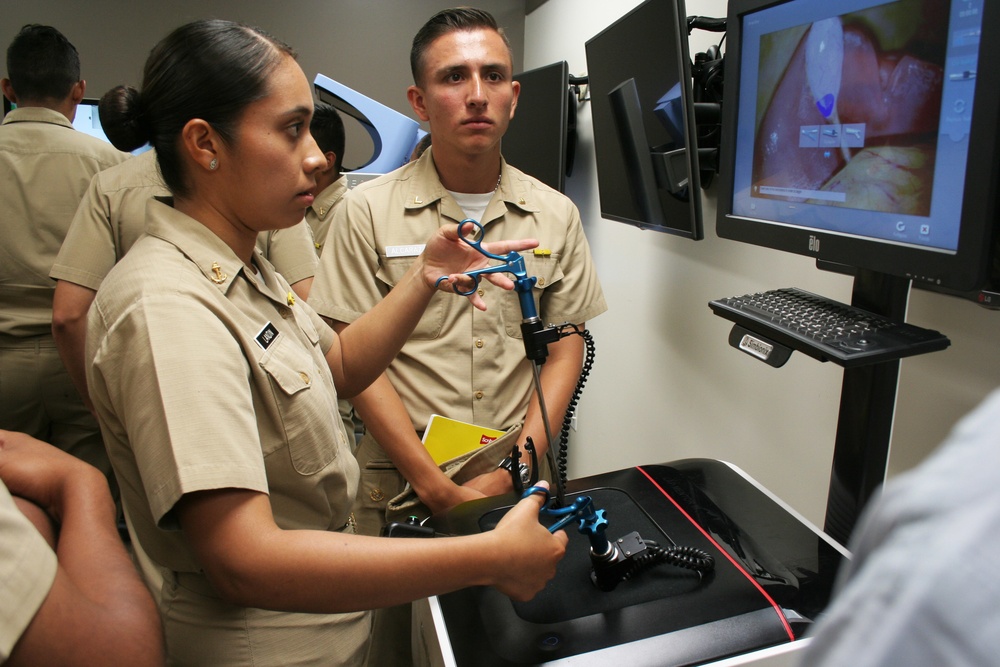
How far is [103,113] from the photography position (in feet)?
3.66

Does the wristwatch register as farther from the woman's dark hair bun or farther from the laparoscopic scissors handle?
the woman's dark hair bun

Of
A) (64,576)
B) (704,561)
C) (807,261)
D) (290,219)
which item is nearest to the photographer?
(64,576)

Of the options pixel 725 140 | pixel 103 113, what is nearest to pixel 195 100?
pixel 103 113

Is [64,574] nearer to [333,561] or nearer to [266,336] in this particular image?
[333,561]

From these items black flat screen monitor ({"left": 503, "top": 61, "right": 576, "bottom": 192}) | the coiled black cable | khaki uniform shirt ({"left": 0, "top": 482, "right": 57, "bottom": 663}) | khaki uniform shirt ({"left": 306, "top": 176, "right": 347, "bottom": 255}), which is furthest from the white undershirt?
khaki uniform shirt ({"left": 0, "top": 482, "right": 57, "bottom": 663})

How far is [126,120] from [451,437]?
93 centimetres

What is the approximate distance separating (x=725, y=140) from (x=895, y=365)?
18.3 inches

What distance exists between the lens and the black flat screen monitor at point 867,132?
739mm

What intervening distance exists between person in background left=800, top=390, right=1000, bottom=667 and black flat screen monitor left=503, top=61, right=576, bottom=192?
2364 millimetres

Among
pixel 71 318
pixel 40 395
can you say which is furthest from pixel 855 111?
pixel 40 395

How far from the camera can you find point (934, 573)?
8.3 inches

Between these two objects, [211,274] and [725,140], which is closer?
[211,274]

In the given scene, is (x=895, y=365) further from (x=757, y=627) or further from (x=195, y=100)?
(x=195, y=100)

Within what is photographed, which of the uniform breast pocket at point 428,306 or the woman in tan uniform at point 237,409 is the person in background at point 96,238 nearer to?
the uniform breast pocket at point 428,306
